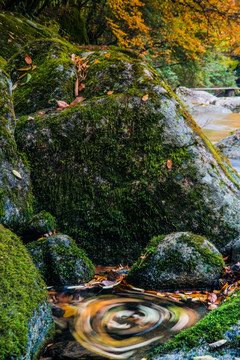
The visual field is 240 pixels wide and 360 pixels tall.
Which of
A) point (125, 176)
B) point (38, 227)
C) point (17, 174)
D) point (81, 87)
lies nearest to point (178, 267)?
point (125, 176)

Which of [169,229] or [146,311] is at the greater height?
[169,229]

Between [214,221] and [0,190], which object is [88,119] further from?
[214,221]

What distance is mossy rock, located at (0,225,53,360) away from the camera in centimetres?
178

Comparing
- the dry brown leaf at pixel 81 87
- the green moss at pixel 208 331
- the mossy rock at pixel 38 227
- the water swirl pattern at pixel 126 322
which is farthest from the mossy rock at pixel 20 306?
the dry brown leaf at pixel 81 87

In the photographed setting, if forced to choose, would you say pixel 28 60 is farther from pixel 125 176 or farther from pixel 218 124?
pixel 218 124

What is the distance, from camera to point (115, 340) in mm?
2201

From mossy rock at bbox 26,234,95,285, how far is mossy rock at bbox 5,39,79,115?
1.72 metres

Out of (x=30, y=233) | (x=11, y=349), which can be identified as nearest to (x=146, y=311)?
(x=11, y=349)

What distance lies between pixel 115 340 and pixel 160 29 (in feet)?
46.4

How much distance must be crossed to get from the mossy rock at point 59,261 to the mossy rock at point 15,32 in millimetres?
4992

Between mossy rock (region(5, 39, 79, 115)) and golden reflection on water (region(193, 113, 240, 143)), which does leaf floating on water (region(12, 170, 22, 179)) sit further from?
golden reflection on water (region(193, 113, 240, 143))

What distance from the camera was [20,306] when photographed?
194 cm

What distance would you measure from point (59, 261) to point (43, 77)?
237 centimetres

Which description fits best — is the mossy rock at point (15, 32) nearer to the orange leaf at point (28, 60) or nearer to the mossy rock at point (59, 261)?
the orange leaf at point (28, 60)
